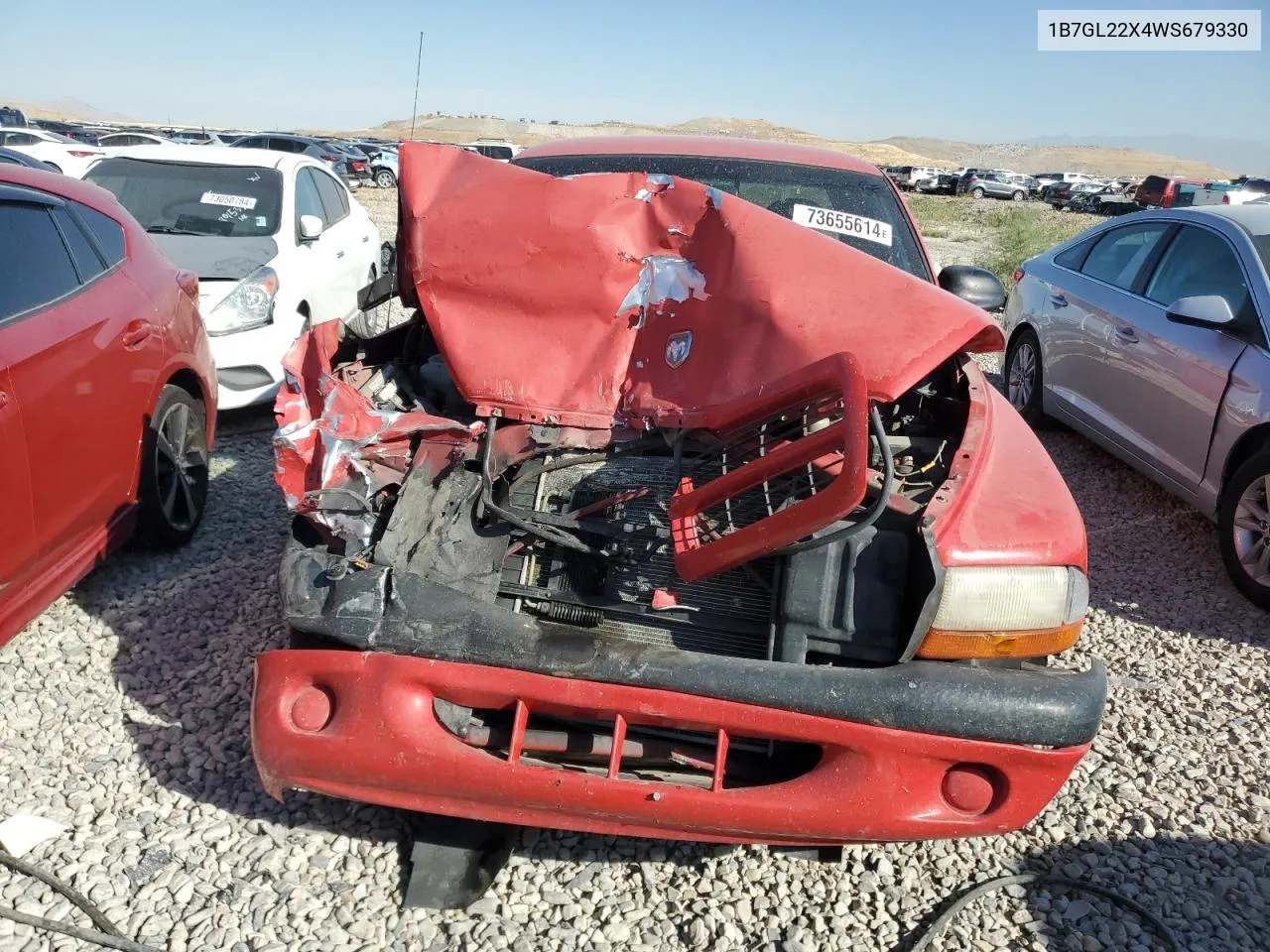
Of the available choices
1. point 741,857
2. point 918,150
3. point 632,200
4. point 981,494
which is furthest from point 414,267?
point 918,150

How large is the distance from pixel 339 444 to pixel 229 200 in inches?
183

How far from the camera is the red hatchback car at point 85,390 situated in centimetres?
277

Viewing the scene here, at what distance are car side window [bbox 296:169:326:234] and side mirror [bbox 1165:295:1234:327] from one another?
5.29 m

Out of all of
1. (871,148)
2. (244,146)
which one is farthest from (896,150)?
(244,146)

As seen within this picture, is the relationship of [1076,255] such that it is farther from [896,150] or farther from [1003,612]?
[896,150]

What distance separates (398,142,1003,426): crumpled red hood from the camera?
2.55 meters

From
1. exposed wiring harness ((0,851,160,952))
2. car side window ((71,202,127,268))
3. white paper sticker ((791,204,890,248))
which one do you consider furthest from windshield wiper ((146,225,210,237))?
exposed wiring harness ((0,851,160,952))

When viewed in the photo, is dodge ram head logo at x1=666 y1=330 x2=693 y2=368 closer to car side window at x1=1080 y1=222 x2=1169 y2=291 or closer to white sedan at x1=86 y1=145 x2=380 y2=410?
white sedan at x1=86 y1=145 x2=380 y2=410

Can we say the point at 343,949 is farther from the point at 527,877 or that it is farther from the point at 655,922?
the point at 655,922

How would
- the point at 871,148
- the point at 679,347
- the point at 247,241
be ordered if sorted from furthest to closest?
the point at 871,148
the point at 247,241
the point at 679,347

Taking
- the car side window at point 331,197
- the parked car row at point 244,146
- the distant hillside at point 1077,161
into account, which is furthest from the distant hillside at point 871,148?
the car side window at point 331,197

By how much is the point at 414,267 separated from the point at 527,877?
1702 mm

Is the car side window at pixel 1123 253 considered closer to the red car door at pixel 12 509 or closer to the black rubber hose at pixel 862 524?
the black rubber hose at pixel 862 524

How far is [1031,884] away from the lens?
8.00ft
